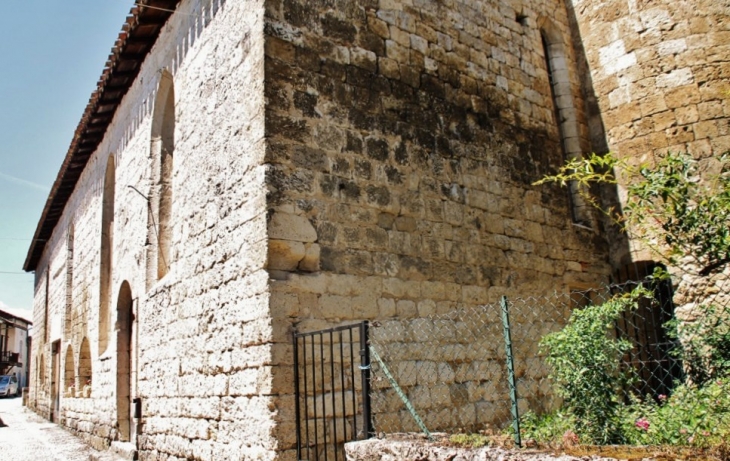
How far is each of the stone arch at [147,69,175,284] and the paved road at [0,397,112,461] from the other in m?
2.41

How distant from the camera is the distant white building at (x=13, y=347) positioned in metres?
36.0

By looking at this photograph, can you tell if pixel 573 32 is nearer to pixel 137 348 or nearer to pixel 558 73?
pixel 558 73

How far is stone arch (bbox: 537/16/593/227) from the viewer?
771 centimetres

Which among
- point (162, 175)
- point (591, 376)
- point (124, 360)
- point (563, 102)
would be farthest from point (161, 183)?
point (591, 376)

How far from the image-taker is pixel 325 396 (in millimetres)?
4676

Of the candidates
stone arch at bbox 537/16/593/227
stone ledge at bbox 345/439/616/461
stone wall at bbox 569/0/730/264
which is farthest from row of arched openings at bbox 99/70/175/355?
stone wall at bbox 569/0/730/264

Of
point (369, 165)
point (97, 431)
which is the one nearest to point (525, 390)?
point (369, 165)

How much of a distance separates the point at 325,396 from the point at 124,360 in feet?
15.7

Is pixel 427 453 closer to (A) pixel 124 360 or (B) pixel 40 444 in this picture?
(A) pixel 124 360

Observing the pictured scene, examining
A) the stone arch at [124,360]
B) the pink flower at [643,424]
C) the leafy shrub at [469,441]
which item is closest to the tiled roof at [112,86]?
the stone arch at [124,360]

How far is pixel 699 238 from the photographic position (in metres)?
3.86

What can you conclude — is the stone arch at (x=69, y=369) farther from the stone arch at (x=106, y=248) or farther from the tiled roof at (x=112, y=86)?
the tiled roof at (x=112, y=86)

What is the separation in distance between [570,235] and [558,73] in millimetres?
2247

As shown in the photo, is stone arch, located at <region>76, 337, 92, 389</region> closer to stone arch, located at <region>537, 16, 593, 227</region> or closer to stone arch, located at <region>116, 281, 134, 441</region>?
stone arch, located at <region>116, 281, 134, 441</region>
